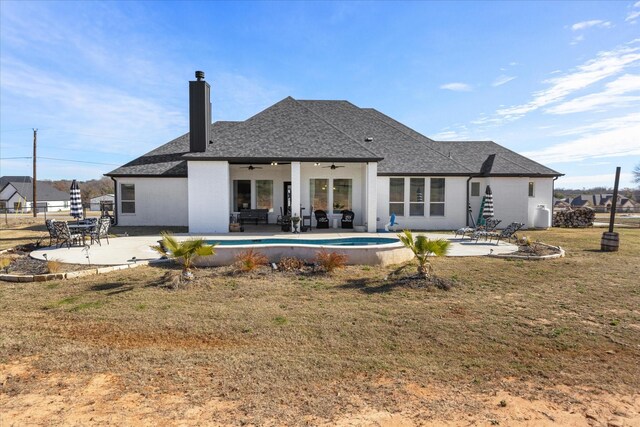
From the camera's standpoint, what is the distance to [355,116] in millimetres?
23797

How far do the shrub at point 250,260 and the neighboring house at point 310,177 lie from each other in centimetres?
628

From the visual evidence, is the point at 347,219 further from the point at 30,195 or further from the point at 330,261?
the point at 30,195

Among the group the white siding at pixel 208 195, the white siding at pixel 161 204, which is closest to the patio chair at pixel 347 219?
the white siding at pixel 208 195

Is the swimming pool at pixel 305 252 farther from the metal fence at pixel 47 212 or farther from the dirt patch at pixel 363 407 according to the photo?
the metal fence at pixel 47 212

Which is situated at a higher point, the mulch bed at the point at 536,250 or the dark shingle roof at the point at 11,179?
the dark shingle roof at the point at 11,179

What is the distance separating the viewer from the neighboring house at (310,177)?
16234 mm

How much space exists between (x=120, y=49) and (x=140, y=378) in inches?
615

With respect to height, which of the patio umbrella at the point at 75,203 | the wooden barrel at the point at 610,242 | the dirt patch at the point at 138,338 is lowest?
the dirt patch at the point at 138,338

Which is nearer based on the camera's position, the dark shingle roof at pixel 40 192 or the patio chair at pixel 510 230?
the patio chair at pixel 510 230

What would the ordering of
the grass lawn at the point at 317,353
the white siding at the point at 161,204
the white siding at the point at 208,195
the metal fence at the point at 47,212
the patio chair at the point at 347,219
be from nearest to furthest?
the grass lawn at the point at 317,353, the white siding at the point at 208,195, the patio chair at the point at 347,219, the white siding at the point at 161,204, the metal fence at the point at 47,212

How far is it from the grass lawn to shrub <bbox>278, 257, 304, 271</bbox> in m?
1.31

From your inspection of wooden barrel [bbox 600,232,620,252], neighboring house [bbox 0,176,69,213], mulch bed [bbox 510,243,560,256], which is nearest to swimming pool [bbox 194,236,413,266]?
mulch bed [bbox 510,243,560,256]

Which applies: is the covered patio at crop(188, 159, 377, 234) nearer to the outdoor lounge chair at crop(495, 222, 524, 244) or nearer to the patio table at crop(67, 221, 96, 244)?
the patio table at crop(67, 221, 96, 244)

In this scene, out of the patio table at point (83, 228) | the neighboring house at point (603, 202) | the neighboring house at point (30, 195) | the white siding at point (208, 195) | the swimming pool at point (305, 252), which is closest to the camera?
Answer: the swimming pool at point (305, 252)
